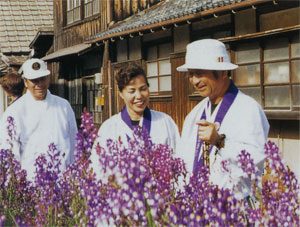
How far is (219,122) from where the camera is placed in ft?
10.6

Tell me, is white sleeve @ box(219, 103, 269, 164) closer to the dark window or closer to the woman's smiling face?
the woman's smiling face

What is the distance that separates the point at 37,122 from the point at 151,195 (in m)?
3.52

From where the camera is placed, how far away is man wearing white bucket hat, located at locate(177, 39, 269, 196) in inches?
117

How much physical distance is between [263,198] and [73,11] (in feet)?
48.5

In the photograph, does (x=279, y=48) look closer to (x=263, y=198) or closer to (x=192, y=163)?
(x=192, y=163)

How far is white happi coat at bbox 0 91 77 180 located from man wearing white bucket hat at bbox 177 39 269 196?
2072 millimetres

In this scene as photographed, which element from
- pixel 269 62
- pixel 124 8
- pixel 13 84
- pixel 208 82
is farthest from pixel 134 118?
pixel 124 8

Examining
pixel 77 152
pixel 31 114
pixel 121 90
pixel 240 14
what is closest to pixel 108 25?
pixel 240 14

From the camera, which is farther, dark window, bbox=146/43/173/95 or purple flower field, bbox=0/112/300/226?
dark window, bbox=146/43/173/95

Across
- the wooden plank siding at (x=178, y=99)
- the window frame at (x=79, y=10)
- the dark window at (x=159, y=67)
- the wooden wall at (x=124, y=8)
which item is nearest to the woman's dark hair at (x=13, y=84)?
the wooden plank siding at (x=178, y=99)

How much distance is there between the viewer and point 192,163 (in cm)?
344

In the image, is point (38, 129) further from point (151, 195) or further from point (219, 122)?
point (151, 195)

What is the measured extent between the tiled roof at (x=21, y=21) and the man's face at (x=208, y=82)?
1831 centimetres

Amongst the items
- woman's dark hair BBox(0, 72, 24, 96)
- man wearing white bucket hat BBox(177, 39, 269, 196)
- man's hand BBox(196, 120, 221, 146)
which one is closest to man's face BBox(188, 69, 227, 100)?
man wearing white bucket hat BBox(177, 39, 269, 196)
